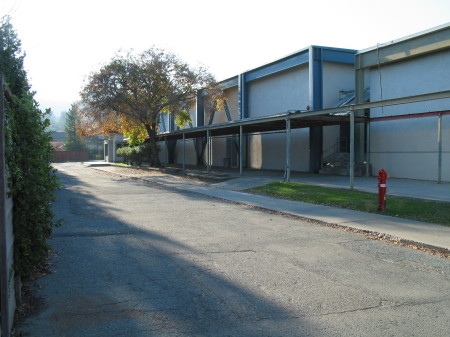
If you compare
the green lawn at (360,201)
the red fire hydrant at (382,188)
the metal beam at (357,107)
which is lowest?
the green lawn at (360,201)

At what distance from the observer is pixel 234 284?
529 centimetres

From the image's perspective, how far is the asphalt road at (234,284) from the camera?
13.4ft

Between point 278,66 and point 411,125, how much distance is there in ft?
36.1

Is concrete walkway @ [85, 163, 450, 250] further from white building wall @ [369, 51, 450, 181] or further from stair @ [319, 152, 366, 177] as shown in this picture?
stair @ [319, 152, 366, 177]

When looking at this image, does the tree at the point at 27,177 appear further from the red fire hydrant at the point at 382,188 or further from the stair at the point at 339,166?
the stair at the point at 339,166

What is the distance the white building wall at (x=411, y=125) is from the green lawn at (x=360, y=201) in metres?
6.89

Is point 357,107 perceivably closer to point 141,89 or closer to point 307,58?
point 307,58

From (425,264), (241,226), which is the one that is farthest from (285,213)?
(425,264)

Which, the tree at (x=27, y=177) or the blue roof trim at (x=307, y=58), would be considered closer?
the tree at (x=27, y=177)

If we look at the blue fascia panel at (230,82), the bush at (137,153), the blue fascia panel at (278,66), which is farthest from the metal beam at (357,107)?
the bush at (137,153)

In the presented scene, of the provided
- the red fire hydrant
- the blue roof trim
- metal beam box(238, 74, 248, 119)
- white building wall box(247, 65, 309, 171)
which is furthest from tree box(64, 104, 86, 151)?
the red fire hydrant

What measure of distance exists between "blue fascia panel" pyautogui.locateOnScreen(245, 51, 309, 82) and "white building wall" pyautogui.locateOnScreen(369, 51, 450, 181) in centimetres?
477

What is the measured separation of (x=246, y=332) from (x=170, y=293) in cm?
134

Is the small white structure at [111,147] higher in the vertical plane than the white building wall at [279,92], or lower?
lower
